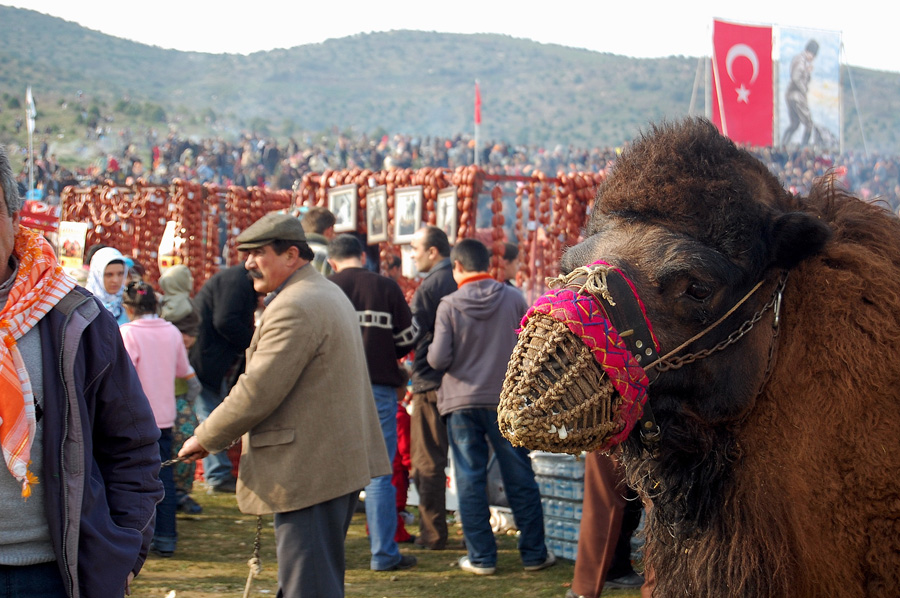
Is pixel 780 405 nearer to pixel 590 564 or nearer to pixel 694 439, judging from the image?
pixel 694 439

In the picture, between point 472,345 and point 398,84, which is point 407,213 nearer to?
point 472,345

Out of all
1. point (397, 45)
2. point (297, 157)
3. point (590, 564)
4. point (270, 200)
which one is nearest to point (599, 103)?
point (397, 45)

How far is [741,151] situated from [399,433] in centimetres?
567

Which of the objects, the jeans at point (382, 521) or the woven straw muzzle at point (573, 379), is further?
the jeans at point (382, 521)

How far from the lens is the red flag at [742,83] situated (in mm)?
13266

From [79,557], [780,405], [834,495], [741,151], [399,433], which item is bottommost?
[399,433]

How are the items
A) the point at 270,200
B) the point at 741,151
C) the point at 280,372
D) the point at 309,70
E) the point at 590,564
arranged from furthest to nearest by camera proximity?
the point at 309,70, the point at 270,200, the point at 590,564, the point at 280,372, the point at 741,151

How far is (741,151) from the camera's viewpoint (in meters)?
2.61

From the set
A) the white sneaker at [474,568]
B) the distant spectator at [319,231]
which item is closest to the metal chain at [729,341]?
the white sneaker at [474,568]

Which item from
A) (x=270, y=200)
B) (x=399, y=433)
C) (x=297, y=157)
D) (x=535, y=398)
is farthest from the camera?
(x=297, y=157)

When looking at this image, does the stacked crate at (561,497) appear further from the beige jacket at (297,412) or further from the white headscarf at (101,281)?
the white headscarf at (101,281)

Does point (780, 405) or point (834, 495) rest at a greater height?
point (780, 405)

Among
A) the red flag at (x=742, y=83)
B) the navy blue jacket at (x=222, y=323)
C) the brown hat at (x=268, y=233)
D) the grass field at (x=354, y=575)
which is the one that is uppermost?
the red flag at (x=742, y=83)

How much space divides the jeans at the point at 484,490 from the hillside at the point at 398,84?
77032mm
